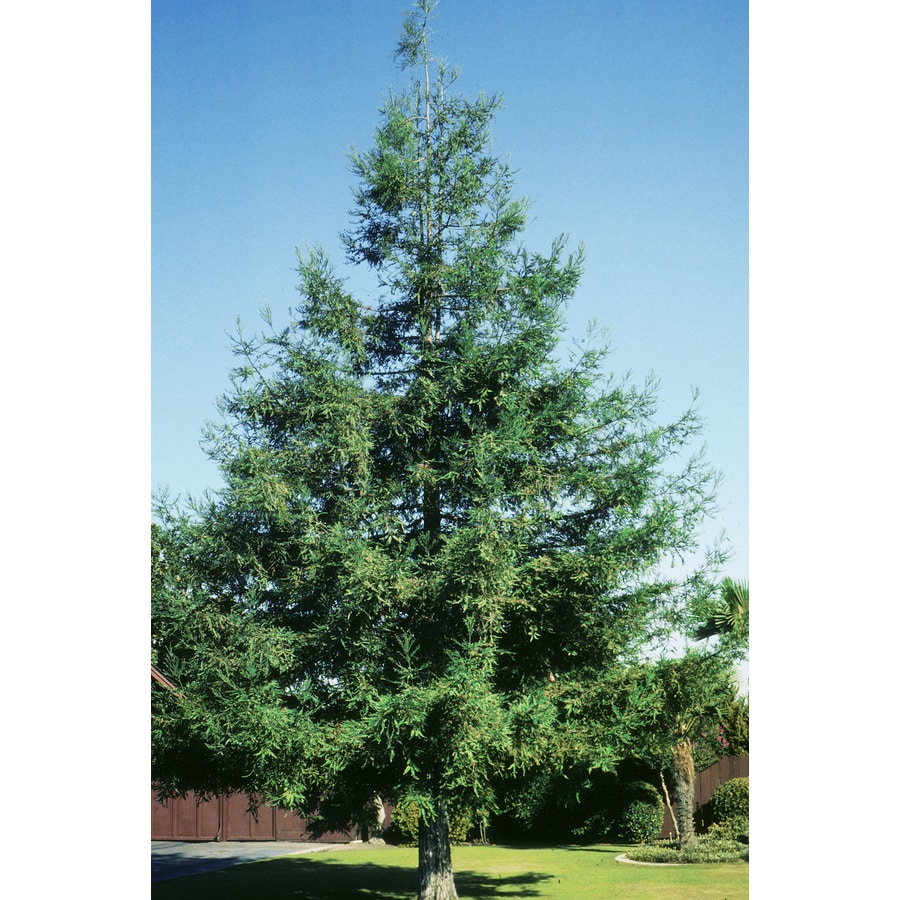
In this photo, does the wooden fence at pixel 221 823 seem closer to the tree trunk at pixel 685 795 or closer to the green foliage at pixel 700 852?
the green foliage at pixel 700 852

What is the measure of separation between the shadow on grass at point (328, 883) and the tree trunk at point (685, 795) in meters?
2.83

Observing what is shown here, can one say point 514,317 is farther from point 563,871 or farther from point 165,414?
point 563,871

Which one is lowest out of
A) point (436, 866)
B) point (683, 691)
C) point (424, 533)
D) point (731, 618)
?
point (436, 866)

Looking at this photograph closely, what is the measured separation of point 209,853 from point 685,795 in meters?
9.18

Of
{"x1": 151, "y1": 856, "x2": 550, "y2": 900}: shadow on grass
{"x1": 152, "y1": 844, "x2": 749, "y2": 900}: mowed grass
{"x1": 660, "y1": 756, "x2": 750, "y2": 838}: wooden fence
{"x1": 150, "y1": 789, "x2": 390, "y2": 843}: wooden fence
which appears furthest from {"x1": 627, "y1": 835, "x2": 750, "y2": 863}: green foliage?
{"x1": 150, "y1": 789, "x2": 390, "y2": 843}: wooden fence

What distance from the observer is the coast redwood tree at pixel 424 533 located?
766 centimetres

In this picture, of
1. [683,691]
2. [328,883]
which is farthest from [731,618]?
[328,883]

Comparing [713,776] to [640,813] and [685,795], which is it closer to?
[640,813]

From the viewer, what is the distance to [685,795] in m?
12.7

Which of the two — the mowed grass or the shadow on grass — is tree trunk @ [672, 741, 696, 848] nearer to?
the mowed grass

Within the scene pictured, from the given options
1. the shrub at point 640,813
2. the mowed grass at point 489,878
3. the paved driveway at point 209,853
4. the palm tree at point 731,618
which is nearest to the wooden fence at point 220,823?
the paved driveway at point 209,853
